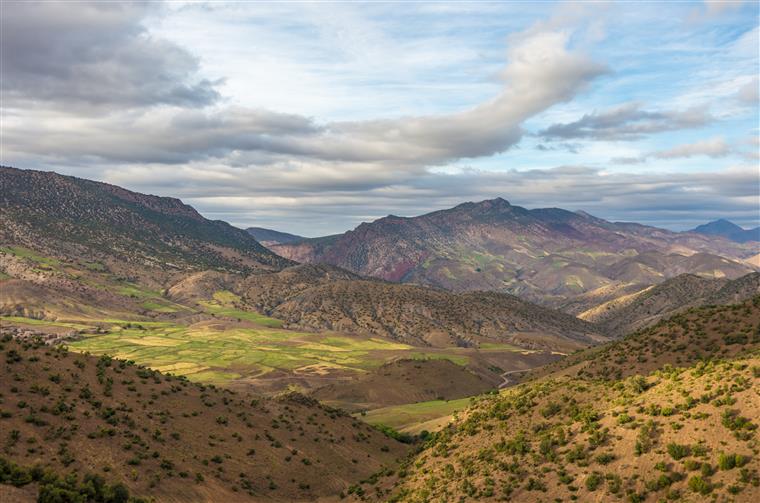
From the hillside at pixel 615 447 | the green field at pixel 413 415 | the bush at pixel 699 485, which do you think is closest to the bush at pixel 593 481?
the hillside at pixel 615 447

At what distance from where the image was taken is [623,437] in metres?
43.7

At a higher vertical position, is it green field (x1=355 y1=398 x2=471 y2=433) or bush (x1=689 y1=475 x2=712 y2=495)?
bush (x1=689 y1=475 x2=712 y2=495)

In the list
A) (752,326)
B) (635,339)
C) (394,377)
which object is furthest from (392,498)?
(394,377)

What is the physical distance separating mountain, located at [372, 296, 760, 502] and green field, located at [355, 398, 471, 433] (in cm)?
3469

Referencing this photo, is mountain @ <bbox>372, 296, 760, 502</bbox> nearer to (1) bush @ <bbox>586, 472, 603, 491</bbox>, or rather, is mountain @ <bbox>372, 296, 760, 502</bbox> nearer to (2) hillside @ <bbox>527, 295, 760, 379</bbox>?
(1) bush @ <bbox>586, 472, 603, 491</bbox>

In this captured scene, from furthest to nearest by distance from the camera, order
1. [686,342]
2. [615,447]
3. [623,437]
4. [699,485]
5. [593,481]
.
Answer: [686,342]
[623,437]
[615,447]
[593,481]
[699,485]

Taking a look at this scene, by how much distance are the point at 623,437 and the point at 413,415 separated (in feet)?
242

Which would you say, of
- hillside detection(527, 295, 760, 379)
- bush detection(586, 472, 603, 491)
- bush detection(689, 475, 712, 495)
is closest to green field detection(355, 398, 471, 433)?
hillside detection(527, 295, 760, 379)

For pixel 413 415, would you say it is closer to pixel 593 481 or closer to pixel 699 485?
pixel 593 481

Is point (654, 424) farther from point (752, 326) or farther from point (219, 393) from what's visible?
point (219, 393)

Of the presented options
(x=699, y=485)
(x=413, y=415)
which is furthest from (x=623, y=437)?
(x=413, y=415)

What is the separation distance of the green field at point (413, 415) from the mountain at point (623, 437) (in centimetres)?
3469

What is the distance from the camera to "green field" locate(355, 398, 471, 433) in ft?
335

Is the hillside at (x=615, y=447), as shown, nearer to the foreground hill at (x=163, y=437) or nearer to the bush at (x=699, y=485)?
the bush at (x=699, y=485)
